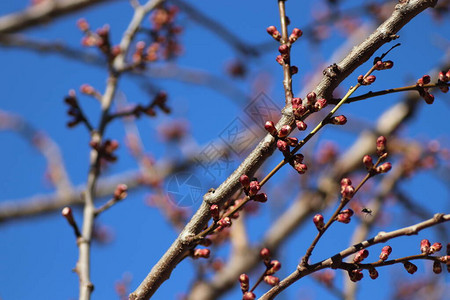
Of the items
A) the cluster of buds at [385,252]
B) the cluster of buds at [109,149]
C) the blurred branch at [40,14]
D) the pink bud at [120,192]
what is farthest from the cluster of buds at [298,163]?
the blurred branch at [40,14]

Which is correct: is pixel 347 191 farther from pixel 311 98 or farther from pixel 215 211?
pixel 215 211

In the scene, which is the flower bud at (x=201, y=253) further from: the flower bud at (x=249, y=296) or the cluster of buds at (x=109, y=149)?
the cluster of buds at (x=109, y=149)

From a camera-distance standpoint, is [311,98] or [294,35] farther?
[294,35]

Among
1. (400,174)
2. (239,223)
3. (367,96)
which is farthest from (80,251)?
(400,174)

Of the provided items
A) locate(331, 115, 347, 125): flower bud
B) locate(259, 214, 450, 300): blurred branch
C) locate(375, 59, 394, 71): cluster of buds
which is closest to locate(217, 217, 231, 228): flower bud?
locate(259, 214, 450, 300): blurred branch

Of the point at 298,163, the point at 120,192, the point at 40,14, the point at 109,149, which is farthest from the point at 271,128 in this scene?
the point at 40,14

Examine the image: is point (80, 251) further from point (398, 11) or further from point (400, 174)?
point (400, 174)
